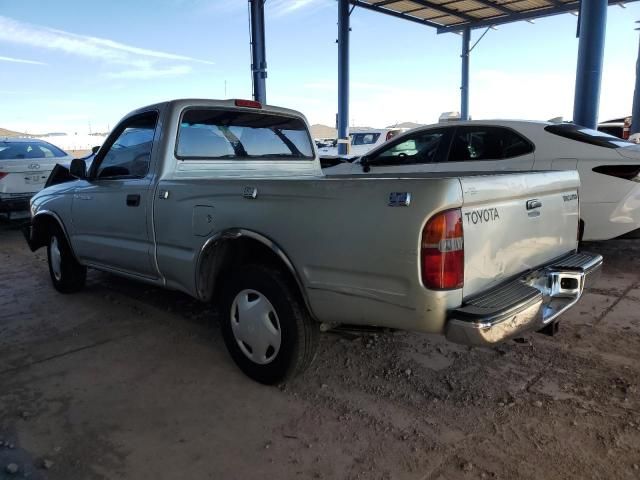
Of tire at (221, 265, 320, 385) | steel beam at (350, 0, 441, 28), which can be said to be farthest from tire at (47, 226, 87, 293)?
steel beam at (350, 0, 441, 28)

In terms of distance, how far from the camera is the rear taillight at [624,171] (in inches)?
203

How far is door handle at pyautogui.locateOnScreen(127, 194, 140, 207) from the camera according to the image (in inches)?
153

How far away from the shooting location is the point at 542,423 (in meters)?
2.76

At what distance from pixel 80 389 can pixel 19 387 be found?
41cm

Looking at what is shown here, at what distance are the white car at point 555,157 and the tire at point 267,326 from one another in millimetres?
3479

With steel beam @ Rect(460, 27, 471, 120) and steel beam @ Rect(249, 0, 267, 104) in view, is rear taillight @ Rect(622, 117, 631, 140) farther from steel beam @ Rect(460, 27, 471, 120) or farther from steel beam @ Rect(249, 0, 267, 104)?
steel beam @ Rect(249, 0, 267, 104)

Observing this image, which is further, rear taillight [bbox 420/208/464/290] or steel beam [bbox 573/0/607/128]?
steel beam [bbox 573/0/607/128]

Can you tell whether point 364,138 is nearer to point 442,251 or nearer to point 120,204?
point 120,204

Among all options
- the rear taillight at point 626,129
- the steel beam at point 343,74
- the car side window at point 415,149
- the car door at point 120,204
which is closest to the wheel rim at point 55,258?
the car door at point 120,204

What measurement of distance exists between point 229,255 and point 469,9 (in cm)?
1877

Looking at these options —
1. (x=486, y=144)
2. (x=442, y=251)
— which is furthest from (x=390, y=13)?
(x=442, y=251)

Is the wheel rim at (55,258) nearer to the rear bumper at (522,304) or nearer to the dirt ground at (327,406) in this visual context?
the dirt ground at (327,406)

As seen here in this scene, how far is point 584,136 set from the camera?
554 cm

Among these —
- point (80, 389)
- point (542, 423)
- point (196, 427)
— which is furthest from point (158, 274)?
point (542, 423)
